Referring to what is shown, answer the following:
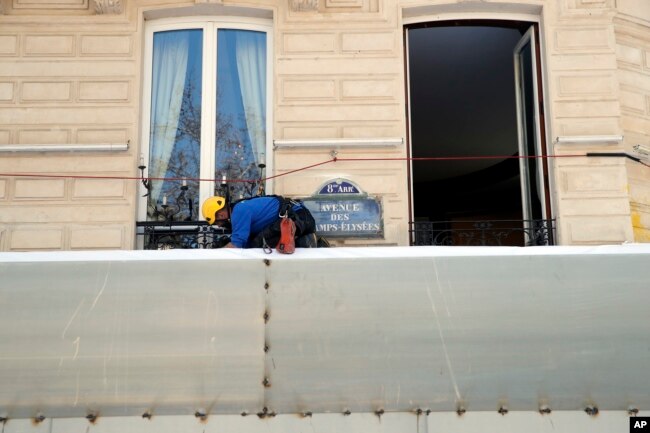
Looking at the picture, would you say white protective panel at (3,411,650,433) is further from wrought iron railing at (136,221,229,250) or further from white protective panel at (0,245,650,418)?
wrought iron railing at (136,221,229,250)

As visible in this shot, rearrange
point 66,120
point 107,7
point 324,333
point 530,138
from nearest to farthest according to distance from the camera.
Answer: point 324,333
point 66,120
point 107,7
point 530,138

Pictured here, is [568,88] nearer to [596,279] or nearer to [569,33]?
[569,33]

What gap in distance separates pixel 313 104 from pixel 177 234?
197cm

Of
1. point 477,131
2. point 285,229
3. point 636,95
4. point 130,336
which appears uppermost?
point 477,131

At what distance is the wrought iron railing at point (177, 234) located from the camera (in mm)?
6980

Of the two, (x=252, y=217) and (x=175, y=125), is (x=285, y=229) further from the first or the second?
(x=175, y=125)

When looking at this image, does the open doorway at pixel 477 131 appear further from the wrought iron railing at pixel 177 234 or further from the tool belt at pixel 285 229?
the wrought iron railing at pixel 177 234

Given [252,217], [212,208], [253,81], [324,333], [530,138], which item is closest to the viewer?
[324,333]

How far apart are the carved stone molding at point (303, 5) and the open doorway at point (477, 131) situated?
1.16m

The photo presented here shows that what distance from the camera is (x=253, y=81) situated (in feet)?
24.7

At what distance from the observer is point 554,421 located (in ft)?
16.3

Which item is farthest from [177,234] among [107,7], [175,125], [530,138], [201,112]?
[530,138]

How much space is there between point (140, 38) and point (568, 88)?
4.60 metres

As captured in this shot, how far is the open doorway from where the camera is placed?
735 centimetres
